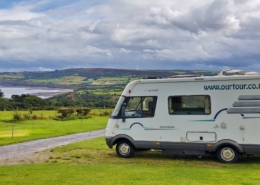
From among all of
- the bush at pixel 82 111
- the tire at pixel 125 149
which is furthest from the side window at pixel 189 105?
the bush at pixel 82 111

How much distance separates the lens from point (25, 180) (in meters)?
10.3

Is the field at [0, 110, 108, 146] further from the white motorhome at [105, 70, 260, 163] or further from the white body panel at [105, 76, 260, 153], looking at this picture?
the white body panel at [105, 76, 260, 153]

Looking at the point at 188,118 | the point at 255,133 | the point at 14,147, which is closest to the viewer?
the point at 255,133

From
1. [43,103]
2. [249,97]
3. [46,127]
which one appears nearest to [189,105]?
[249,97]

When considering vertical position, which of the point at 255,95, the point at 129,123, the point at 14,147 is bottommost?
the point at 14,147

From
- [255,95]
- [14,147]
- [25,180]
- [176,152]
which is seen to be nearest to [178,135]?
[176,152]

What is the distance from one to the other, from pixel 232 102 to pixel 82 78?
103m

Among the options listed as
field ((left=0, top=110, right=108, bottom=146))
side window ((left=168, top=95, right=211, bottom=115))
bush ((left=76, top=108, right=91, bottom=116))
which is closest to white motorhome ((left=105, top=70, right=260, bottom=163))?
side window ((left=168, top=95, right=211, bottom=115))

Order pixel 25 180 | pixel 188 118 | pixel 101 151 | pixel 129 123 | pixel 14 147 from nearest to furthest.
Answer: pixel 25 180 → pixel 188 118 → pixel 129 123 → pixel 101 151 → pixel 14 147

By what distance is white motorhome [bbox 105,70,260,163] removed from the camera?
43.3ft

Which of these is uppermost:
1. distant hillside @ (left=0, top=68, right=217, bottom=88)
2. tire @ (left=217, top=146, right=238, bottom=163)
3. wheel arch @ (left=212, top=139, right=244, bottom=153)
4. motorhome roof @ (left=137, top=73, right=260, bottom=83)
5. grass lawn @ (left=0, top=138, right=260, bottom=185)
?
distant hillside @ (left=0, top=68, right=217, bottom=88)

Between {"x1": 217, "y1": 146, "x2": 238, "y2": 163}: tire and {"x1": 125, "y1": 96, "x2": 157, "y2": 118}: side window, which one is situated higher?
{"x1": 125, "y1": 96, "x2": 157, "y2": 118}: side window

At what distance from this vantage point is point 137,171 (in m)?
11.5

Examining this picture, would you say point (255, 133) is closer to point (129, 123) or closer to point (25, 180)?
point (129, 123)
